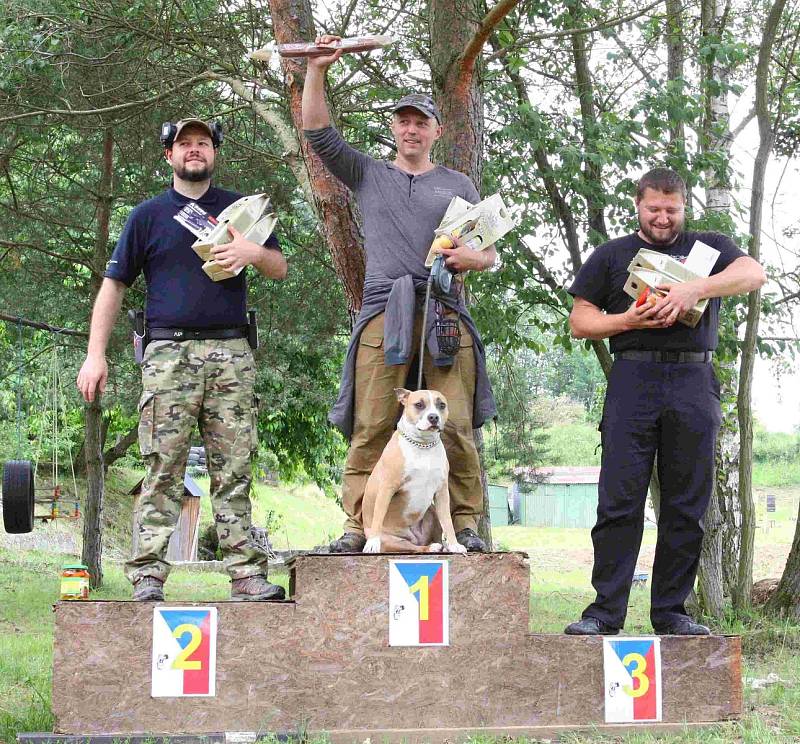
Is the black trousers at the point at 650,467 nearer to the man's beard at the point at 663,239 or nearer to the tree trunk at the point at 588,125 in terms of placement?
the man's beard at the point at 663,239

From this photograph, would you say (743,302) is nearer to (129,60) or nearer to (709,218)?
(709,218)

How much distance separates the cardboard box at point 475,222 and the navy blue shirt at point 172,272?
0.98 meters

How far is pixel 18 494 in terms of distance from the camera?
7.24 metres

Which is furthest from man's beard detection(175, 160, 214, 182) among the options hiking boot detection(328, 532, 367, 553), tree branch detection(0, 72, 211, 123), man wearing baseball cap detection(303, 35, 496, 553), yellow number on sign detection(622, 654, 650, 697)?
tree branch detection(0, 72, 211, 123)

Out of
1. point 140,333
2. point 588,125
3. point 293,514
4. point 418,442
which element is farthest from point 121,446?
point 418,442

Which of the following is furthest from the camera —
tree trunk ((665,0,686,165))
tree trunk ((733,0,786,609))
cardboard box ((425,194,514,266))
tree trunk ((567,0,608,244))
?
tree trunk ((665,0,686,165))

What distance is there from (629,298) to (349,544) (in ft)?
5.72

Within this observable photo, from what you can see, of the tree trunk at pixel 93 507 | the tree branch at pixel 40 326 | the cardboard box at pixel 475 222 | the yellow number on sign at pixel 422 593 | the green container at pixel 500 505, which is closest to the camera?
the yellow number on sign at pixel 422 593

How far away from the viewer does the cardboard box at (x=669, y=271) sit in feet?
13.7

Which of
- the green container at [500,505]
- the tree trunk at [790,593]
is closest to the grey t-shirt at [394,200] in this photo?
the tree trunk at [790,593]

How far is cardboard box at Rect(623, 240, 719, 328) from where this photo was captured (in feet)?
13.7

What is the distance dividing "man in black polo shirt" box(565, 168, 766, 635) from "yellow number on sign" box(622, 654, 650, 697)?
0.48ft

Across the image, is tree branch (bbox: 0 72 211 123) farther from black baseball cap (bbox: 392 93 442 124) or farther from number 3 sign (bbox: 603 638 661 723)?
number 3 sign (bbox: 603 638 661 723)

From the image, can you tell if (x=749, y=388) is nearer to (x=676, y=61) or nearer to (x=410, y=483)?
(x=676, y=61)
